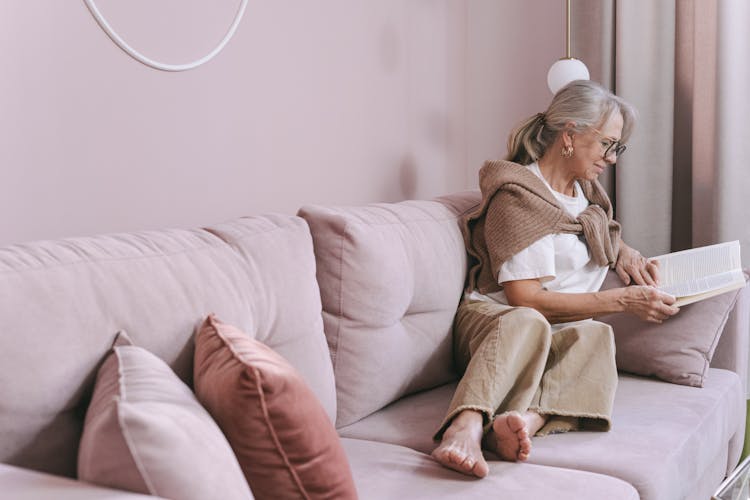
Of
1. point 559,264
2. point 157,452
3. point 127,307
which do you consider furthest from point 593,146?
point 157,452

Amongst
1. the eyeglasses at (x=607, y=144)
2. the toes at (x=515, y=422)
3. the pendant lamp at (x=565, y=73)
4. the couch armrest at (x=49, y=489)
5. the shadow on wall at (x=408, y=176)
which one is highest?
the pendant lamp at (x=565, y=73)

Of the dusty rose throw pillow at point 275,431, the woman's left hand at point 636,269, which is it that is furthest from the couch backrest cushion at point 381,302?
the dusty rose throw pillow at point 275,431

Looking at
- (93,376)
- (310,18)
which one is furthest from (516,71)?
(93,376)

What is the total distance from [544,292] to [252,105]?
0.90 m

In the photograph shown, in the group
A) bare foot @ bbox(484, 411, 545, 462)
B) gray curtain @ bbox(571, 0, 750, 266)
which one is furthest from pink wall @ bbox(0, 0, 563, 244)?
bare foot @ bbox(484, 411, 545, 462)

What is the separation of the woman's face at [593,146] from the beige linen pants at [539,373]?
516 mm

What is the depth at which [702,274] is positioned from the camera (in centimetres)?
214

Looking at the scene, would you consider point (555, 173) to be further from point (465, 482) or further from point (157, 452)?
point (157, 452)

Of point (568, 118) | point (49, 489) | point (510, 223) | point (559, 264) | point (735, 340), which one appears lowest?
point (735, 340)

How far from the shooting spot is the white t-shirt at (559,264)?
2.07m

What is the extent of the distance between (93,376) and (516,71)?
103 inches

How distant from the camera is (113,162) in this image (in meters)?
1.77

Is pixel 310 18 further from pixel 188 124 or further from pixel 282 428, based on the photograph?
pixel 282 428

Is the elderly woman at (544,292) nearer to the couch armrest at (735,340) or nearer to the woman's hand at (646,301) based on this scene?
the woman's hand at (646,301)
